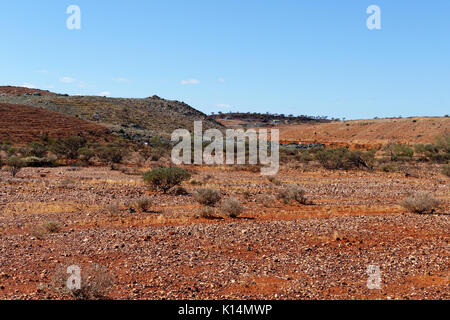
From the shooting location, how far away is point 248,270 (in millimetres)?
7973

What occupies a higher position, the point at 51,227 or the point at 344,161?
the point at 344,161

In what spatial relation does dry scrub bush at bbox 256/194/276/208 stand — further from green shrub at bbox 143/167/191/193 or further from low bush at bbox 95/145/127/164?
low bush at bbox 95/145/127/164

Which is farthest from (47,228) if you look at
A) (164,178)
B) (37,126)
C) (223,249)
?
(37,126)

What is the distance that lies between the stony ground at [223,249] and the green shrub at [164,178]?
1659 millimetres

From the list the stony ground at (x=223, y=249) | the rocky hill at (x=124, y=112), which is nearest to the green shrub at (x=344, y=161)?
the stony ground at (x=223, y=249)

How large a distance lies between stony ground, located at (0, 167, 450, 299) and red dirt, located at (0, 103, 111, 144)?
31.2m

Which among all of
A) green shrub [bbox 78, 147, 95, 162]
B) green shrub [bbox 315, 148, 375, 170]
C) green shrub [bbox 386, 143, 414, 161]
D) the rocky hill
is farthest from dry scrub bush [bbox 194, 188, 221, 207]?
the rocky hill

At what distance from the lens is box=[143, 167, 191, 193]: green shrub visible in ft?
61.8

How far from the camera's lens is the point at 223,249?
30.9 ft

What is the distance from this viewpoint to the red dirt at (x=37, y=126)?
150ft

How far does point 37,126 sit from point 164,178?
118 ft

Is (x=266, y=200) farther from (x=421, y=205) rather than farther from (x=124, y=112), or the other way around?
(x=124, y=112)

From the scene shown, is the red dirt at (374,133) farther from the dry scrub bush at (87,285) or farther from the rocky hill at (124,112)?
the dry scrub bush at (87,285)
